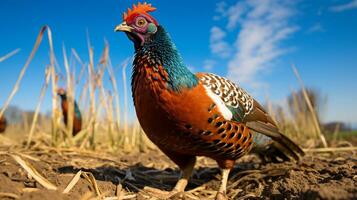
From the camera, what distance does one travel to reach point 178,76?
2.77 m

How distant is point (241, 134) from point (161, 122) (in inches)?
35.2

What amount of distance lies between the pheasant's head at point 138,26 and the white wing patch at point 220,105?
81 cm

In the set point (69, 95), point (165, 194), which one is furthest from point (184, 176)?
point (69, 95)

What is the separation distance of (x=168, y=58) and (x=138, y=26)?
508mm

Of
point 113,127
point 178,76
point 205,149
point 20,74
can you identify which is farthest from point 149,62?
point 113,127

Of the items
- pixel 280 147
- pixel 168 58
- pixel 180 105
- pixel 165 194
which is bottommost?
pixel 165 194

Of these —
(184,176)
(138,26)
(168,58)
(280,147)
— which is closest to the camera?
(168,58)

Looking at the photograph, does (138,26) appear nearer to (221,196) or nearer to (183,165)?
(183,165)

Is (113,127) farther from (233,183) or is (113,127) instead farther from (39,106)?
(233,183)

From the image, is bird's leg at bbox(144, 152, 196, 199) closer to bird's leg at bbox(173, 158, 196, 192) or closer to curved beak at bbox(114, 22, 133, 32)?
bird's leg at bbox(173, 158, 196, 192)

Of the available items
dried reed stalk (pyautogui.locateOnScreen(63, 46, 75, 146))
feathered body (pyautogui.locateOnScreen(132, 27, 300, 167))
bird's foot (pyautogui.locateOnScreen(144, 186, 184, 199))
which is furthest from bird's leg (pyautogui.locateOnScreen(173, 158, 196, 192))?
dried reed stalk (pyautogui.locateOnScreen(63, 46, 75, 146))

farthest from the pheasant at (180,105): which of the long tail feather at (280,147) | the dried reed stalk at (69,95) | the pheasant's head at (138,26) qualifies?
the dried reed stalk at (69,95)

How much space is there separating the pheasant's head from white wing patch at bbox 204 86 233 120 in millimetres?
807

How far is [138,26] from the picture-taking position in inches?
122
